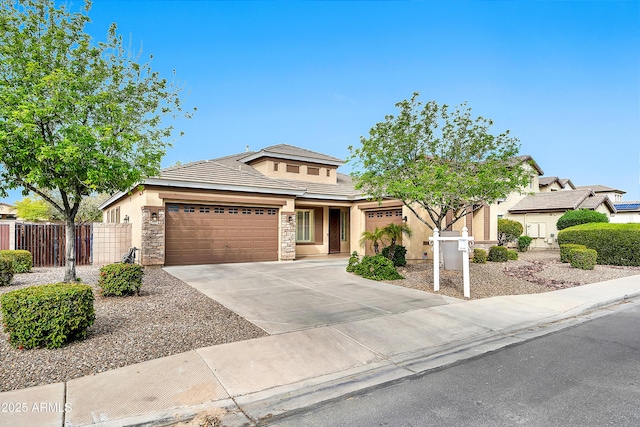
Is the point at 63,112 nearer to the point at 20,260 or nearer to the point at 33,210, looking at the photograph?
the point at 20,260

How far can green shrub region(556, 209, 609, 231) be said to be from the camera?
24078 millimetres

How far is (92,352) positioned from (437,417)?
4.39 metres

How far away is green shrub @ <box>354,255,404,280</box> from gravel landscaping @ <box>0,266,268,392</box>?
5.63 meters

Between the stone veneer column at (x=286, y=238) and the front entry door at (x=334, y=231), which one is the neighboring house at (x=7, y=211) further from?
the stone veneer column at (x=286, y=238)

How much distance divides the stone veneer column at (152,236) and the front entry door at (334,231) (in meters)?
10.2

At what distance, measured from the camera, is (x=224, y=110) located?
22438mm

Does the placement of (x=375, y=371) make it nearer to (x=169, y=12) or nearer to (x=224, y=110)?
(x=169, y=12)

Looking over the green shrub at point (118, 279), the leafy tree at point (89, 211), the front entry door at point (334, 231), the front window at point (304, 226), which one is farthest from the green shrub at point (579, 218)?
the leafy tree at point (89, 211)

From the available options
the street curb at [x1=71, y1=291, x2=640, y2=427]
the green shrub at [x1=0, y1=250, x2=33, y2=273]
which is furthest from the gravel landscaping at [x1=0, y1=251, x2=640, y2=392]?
the street curb at [x1=71, y1=291, x2=640, y2=427]

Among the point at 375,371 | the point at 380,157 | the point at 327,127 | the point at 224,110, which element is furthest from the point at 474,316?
the point at 224,110

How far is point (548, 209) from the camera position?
28.0 metres

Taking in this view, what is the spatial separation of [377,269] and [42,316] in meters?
9.17

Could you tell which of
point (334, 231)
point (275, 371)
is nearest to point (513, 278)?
point (275, 371)

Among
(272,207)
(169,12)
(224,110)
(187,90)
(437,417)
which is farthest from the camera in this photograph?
(224,110)
